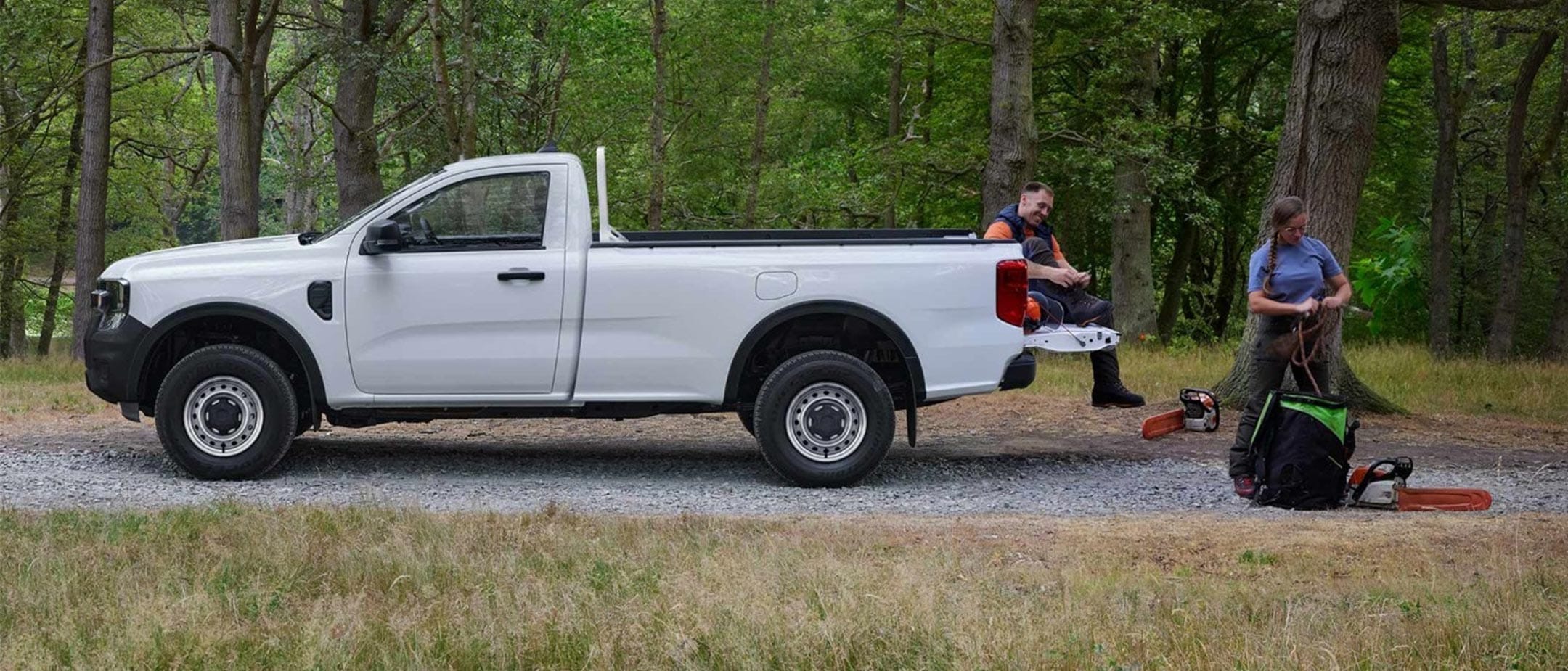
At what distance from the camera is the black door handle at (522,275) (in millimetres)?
8844

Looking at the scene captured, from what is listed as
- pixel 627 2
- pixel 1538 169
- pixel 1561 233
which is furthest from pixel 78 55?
pixel 1561 233

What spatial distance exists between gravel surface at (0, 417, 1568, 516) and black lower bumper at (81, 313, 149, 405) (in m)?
0.55

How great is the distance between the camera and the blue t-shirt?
27.5ft

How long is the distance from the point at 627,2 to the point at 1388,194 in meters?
17.1

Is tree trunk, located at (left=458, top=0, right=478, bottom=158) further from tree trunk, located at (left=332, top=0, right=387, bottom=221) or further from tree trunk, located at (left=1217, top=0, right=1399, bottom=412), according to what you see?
tree trunk, located at (left=1217, top=0, right=1399, bottom=412)

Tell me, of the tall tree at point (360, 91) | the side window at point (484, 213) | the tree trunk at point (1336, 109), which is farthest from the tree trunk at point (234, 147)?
the tree trunk at point (1336, 109)

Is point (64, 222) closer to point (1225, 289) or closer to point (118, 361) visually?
point (118, 361)

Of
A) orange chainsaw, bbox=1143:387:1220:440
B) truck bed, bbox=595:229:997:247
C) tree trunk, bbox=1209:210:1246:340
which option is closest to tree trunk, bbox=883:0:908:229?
tree trunk, bbox=1209:210:1246:340

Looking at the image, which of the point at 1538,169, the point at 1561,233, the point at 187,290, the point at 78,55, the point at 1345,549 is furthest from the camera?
the point at 1561,233

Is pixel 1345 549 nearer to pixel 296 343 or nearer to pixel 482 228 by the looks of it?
pixel 482 228

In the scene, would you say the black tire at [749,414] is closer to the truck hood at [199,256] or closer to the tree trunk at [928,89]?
the truck hood at [199,256]

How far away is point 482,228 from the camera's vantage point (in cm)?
909

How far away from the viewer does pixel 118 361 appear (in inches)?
347

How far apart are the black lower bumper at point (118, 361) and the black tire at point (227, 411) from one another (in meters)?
0.22
